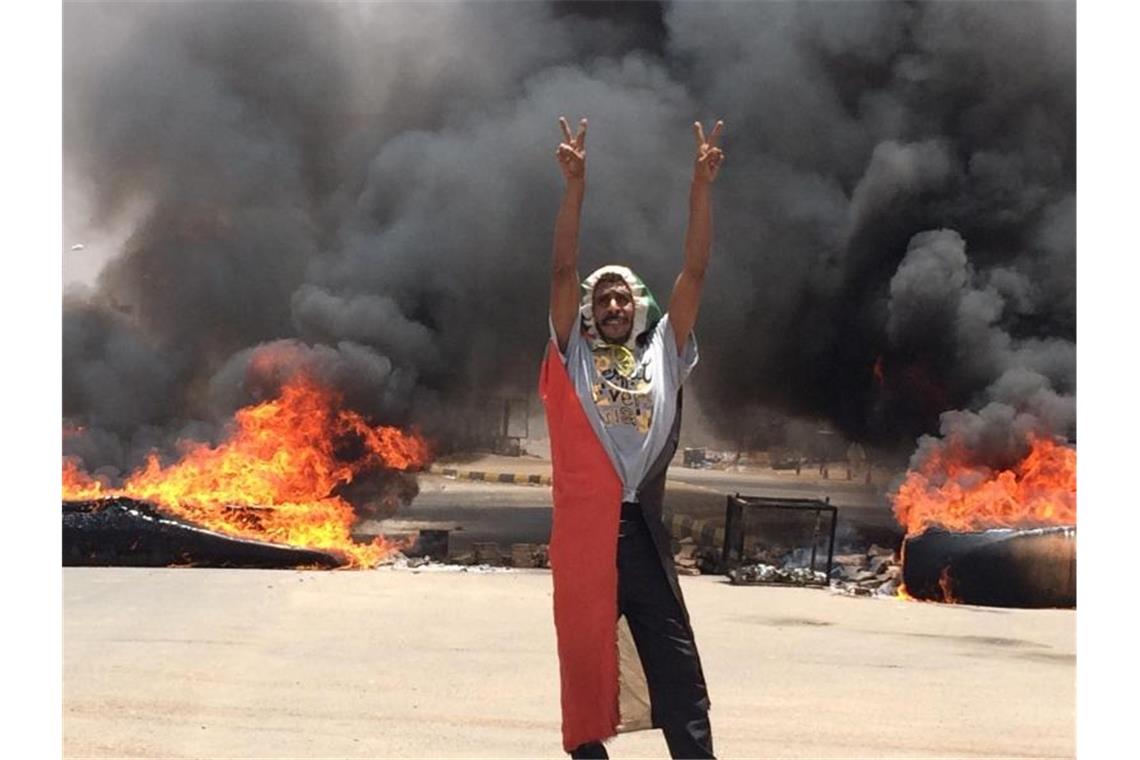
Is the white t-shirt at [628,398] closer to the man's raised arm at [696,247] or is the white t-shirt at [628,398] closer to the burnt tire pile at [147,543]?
the man's raised arm at [696,247]

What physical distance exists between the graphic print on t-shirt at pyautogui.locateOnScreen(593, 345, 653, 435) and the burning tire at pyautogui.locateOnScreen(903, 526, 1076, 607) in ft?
19.7

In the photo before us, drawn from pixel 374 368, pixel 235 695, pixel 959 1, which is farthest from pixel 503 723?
pixel 959 1

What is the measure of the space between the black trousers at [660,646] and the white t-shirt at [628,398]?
15 centimetres

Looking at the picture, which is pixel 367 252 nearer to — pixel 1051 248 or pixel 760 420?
pixel 760 420

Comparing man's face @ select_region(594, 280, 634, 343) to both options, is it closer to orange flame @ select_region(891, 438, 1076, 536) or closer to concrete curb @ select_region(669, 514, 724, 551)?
concrete curb @ select_region(669, 514, 724, 551)

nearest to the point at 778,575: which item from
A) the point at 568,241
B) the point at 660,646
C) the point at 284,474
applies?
the point at 284,474

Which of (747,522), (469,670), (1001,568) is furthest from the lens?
(747,522)

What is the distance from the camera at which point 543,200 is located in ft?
33.7

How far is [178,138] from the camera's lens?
9.89 metres

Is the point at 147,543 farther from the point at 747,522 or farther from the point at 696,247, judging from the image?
the point at 696,247

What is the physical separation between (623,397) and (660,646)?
75 centimetres

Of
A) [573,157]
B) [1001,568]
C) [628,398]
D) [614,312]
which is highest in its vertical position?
[573,157]

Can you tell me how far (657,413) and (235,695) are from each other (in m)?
3.03

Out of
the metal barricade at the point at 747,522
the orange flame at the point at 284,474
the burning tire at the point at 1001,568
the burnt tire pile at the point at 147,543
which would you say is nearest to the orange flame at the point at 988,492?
the burning tire at the point at 1001,568
